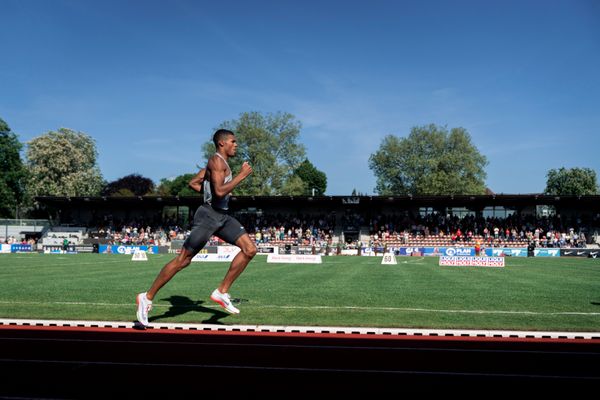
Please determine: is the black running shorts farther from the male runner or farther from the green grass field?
the green grass field

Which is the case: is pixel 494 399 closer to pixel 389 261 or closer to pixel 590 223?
pixel 389 261

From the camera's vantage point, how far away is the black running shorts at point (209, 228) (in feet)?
22.8

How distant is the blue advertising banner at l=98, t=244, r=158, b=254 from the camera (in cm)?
4503

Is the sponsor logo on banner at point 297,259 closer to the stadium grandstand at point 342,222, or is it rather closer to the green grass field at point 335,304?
the green grass field at point 335,304

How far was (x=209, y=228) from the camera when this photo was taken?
702cm

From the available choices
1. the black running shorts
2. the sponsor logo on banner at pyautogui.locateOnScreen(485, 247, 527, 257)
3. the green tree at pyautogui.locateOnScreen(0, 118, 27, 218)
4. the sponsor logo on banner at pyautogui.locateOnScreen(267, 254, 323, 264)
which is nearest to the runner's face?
the black running shorts

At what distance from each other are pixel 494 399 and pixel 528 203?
53.5 m

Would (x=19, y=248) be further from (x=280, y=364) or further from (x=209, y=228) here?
(x=280, y=364)

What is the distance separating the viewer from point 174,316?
8.11 metres

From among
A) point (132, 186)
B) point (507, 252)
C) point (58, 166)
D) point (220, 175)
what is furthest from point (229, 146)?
point (132, 186)

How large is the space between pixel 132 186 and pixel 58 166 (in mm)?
22079

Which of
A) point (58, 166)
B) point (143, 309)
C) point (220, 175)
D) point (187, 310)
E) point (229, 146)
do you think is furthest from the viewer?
→ point (58, 166)

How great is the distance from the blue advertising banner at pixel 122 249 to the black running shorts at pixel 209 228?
40007 millimetres

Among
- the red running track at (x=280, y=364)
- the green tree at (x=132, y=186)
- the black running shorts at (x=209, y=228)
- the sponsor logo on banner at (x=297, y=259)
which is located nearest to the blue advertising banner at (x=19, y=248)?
the sponsor logo on banner at (x=297, y=259)
